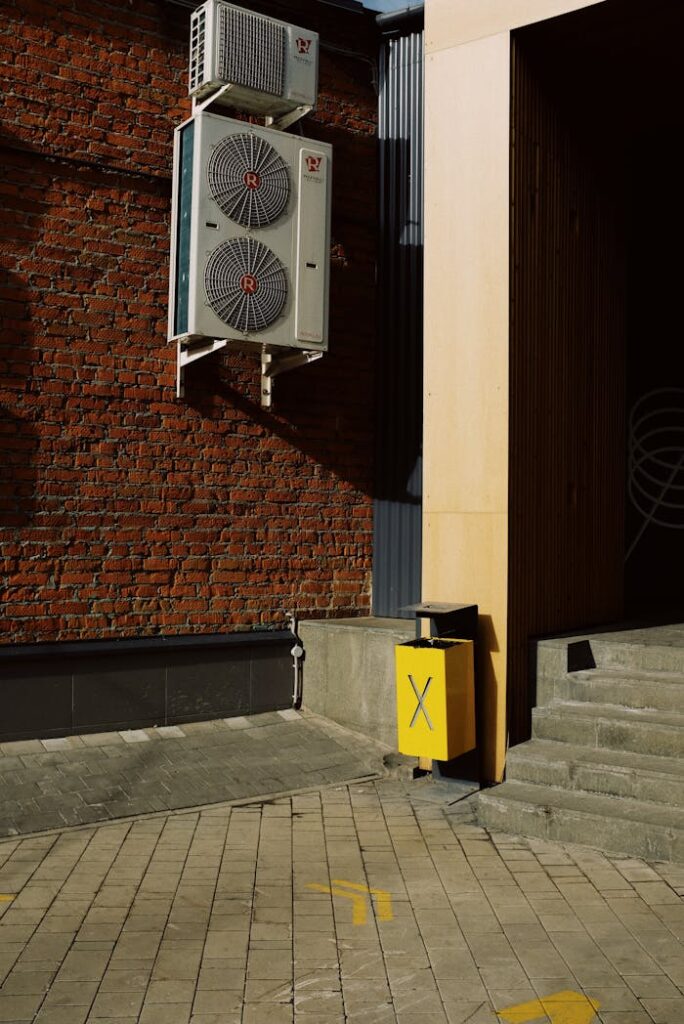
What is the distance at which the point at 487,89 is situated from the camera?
7262mm

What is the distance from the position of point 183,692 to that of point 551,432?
3376 mm

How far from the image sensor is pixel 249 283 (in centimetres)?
770

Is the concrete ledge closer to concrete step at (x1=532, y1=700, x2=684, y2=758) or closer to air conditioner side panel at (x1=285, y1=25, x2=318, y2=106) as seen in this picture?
concrete step at (x1=532, y1=700, x2=684, y2=758)

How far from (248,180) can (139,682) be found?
12.4 feet

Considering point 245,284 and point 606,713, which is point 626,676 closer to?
point 606,713

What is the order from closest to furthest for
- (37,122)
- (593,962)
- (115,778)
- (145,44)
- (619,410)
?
(593,962), (115,778), (37,122), (145,44), (619,410)

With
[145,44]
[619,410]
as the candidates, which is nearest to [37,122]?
[145,44]

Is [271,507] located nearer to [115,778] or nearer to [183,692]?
[183,692]

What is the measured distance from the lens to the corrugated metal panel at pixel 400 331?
9086mm

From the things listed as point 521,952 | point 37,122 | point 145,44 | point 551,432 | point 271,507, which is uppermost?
point 145,44

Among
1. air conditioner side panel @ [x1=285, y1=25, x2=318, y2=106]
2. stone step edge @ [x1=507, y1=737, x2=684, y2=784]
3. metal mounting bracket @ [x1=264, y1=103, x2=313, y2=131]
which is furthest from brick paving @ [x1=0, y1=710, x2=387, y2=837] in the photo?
air conditioner side panel @ [x1=285, y1=25, x2=318, y2=106]

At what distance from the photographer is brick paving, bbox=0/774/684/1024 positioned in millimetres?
3998

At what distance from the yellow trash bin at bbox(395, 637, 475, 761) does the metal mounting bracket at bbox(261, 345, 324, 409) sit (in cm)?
249

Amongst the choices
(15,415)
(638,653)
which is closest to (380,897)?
(638,653)
